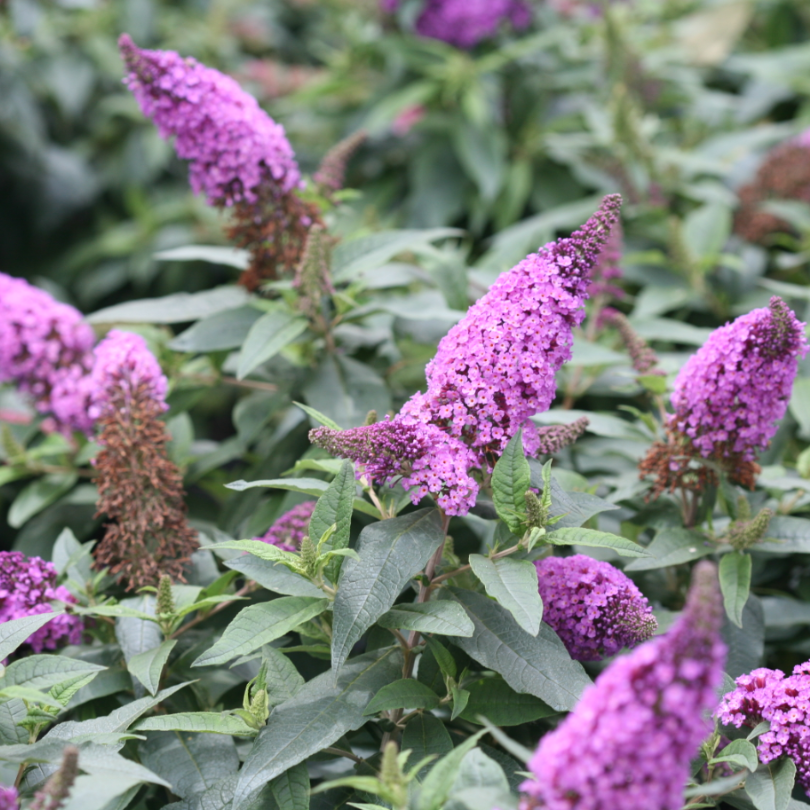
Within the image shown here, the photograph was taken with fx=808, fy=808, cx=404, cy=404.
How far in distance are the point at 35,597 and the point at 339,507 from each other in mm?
727

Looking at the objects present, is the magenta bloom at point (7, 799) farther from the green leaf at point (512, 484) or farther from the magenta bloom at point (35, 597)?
the green leaf at point (512, 484)

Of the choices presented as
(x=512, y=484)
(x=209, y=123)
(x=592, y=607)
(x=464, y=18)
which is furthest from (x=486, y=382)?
(x=464, y=18)

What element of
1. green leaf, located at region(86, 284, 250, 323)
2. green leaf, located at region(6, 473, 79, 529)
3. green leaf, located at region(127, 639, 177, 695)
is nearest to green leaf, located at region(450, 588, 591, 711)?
green leaf, located at region(127, 639, 177, 695)

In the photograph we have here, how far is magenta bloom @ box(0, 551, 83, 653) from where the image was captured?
1.67m

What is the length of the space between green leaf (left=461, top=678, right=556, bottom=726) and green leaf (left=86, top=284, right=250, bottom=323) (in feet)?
4.22

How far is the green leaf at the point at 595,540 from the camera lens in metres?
1.38

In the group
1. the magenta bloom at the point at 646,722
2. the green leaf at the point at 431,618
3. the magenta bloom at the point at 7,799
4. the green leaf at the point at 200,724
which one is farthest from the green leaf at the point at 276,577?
the magenta bloom at the point at 646,722

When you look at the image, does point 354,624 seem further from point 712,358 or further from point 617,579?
point 712,358

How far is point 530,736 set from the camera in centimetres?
170

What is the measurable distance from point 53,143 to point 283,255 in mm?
3105

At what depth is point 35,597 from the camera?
170 centimetres

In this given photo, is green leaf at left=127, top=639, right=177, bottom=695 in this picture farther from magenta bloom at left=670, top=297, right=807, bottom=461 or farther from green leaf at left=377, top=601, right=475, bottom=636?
magenta bloom at left=670, top=297, right=807, bottom=461

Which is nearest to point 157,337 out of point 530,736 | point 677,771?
point 530,736

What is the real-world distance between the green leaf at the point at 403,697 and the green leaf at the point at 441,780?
20 centimetres
